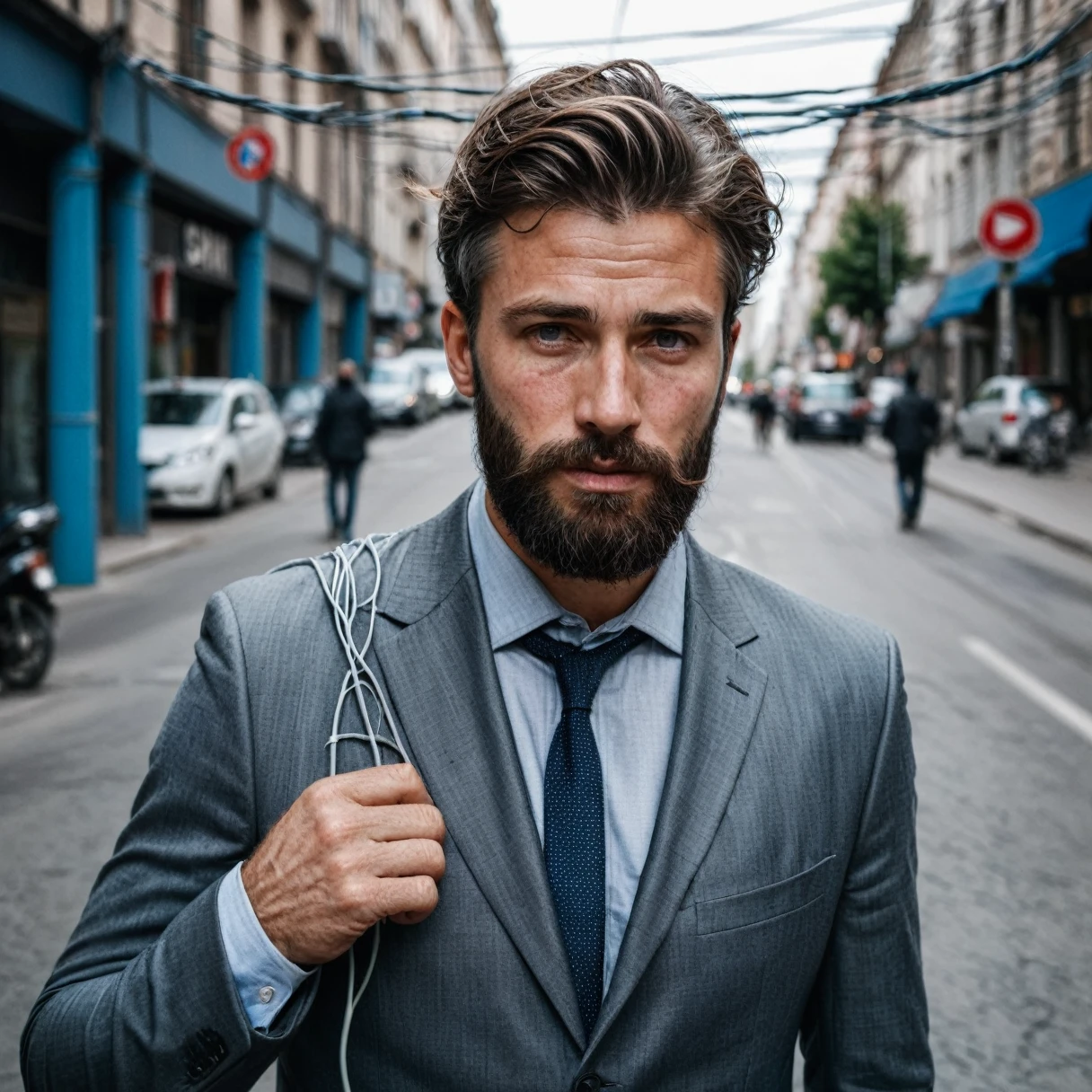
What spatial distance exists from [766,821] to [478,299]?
78cm

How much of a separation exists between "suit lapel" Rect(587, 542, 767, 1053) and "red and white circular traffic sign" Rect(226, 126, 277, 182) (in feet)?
58.6

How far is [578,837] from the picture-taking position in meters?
1.57

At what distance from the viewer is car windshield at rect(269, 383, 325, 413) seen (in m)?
24.8

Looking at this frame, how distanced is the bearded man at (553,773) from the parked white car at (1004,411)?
2290cm

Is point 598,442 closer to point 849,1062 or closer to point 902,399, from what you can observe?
point 849,1062

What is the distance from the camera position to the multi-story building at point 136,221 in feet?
38.7

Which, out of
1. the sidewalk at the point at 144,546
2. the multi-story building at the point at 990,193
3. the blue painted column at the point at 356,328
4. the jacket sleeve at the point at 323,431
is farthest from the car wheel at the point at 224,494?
the blue painted column at the point at 356,328

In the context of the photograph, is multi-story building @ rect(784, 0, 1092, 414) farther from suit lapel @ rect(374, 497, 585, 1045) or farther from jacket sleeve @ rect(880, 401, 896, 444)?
suit lapel @ rect(374, 497, 585, 1045)

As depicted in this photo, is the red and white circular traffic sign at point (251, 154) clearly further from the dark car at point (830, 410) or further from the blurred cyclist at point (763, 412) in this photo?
the dark car at point (830, 410)

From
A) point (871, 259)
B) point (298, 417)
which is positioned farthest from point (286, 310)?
point (871, 259)

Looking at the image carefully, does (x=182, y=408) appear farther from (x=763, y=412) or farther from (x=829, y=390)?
(x=829, y=390)

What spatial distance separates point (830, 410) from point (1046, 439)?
1202 cm

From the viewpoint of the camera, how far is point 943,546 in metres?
14.4

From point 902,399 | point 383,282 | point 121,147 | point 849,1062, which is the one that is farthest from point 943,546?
point 383,282
